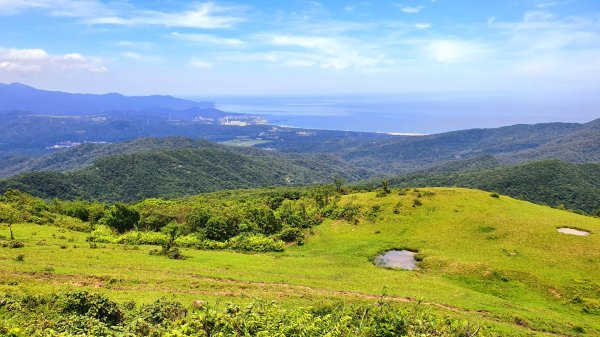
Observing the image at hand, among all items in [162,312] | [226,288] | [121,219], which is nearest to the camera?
[162,312]

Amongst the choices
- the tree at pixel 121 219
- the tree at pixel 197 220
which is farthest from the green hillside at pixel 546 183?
the tree at pixel 121 219

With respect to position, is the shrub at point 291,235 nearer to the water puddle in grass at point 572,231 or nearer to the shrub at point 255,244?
the shrub at point 255,244

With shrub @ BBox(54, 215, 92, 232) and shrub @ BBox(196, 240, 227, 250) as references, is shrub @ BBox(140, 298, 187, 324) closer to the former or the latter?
shrub @ BBox(196, 240, 227, 250)

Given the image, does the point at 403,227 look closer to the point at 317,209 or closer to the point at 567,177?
the point at 317,209

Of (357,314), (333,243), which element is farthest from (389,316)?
(333,243)

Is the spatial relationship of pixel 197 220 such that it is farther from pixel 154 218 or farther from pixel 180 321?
pixel 180 321

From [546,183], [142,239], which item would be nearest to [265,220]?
[142,239]
